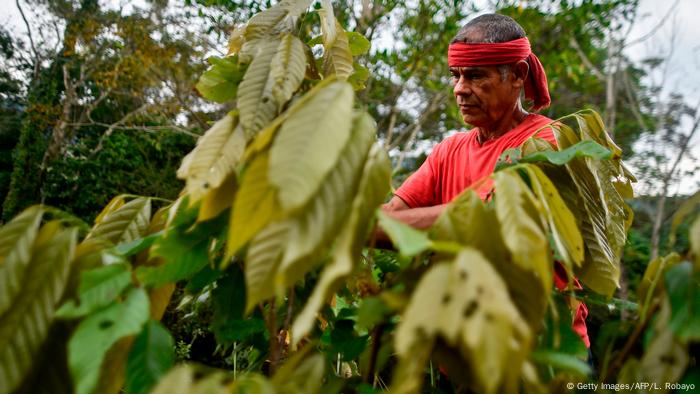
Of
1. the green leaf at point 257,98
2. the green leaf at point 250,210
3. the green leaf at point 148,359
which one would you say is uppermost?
the green leaf at point 257,98

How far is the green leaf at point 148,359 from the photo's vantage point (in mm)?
457

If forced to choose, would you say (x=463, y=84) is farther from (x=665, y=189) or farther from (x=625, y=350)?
(x=665, y=189)

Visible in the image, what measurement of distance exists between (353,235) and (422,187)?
3.83ft

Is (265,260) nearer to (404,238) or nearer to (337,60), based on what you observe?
(404,238)

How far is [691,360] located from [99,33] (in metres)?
11.4

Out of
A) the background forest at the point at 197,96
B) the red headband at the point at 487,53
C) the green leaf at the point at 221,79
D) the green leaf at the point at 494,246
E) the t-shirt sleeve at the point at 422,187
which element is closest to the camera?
the green leaf at the point at 494,246

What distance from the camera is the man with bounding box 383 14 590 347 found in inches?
54.1

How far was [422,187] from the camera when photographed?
61.4 inches

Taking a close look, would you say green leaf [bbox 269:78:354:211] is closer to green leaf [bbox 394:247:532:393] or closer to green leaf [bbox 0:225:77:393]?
green leaf [bbox 394:247:532:393]

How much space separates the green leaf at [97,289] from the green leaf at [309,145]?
0.20m

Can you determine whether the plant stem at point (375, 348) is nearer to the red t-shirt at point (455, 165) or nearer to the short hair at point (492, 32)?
the red t-shirt at point (455, 165)

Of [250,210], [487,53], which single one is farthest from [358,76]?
[487,53]

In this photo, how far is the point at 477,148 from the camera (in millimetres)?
1515

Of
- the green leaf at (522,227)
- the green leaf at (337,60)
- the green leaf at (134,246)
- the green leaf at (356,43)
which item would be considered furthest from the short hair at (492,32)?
the green leaf at (134,246)
